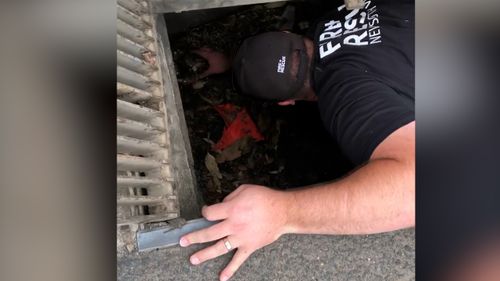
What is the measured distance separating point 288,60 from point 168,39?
251mm

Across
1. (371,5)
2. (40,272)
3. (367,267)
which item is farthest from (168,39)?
(40,272)

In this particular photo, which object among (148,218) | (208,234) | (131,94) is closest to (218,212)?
(208,234)

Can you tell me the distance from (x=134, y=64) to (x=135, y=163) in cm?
17

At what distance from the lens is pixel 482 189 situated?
266mm

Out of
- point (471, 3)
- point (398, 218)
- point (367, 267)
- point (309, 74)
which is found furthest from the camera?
point (309, 74)

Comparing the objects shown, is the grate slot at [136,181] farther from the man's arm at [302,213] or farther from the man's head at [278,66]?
the man's head at [278,66]

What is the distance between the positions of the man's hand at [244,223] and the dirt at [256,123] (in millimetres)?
83

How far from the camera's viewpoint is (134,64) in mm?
760

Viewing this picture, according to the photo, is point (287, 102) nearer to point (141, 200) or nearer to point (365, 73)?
point (365, 73)

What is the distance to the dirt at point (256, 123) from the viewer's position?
2.44ft

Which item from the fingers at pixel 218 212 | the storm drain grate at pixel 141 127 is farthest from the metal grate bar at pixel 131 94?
the fingers at pixel 218 212

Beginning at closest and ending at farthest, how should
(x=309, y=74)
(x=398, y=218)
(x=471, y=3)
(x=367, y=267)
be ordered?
1. (x=471, y=3)
2. (x=398, y=218)
3. (x=367, y=267)
4. (x=309, y=74)

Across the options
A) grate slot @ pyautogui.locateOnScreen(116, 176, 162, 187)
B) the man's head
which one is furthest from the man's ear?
grate slot @ pyautogui.locateOnScreen(116, 176, 162, 187)

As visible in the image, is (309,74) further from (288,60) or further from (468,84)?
(468,84)
